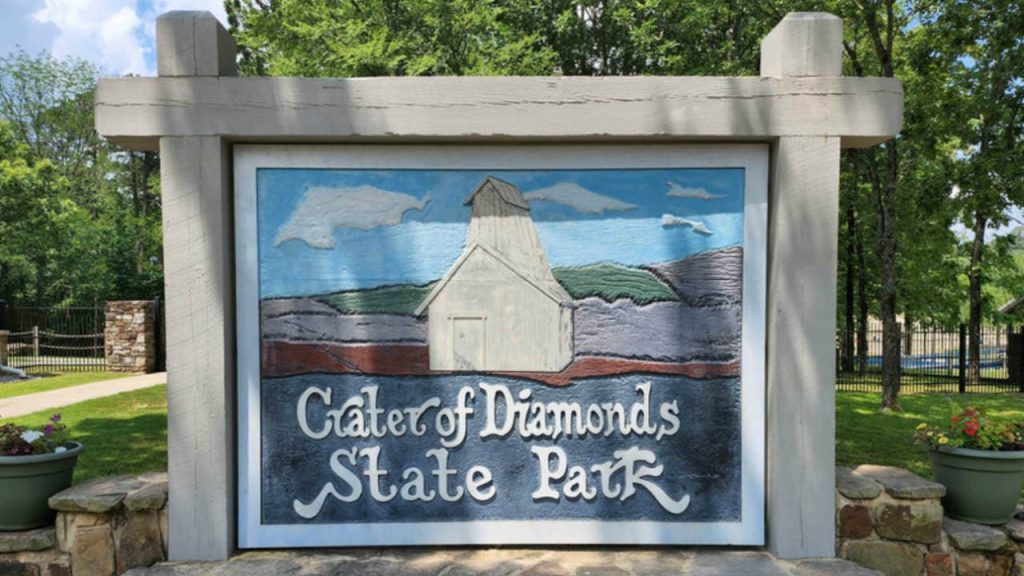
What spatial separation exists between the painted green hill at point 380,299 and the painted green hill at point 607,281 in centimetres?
80

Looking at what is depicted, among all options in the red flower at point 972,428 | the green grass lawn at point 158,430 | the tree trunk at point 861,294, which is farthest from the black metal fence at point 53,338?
the tree trunk at point 861,294

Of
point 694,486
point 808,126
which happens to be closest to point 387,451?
point 694,486

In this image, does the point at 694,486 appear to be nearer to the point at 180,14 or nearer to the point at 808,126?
the point at 808,126

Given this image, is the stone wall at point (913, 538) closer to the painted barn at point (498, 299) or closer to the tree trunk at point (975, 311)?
the painted barn at point (498, 299)

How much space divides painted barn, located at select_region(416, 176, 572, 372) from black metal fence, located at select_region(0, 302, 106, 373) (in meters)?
15.2

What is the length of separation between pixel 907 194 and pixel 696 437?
1515cm

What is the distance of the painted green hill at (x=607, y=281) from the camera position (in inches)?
142

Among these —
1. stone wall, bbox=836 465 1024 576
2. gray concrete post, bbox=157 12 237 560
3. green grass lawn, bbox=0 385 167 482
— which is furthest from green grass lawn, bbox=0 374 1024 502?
Result: gray concrete post, bbox=157 12 237 560

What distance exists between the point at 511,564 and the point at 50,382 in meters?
13.1

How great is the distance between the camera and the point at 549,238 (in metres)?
3.61

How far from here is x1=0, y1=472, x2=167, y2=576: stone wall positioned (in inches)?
136

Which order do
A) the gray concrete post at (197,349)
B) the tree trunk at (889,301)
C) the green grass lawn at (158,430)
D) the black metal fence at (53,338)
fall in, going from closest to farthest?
1. the gray concrete post at (197,349)
2. the green grass lawn at (158,430)
3. the tree trunk at (889,301)
4. the black metal fence at (53,338)

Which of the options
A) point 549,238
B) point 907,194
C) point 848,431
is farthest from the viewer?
point 907,194

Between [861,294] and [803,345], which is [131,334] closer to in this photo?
[803,345]
